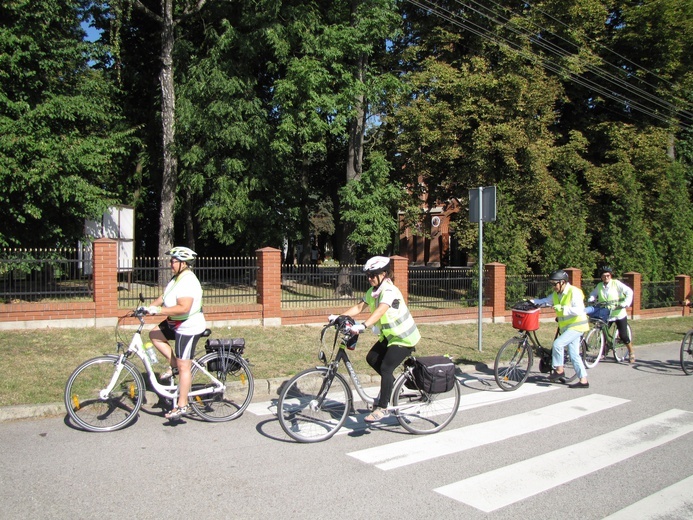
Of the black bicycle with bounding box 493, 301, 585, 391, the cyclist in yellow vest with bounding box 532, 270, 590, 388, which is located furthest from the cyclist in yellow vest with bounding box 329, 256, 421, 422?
the cyclist in yellow vest with bounding box 532, 270, 590, 388

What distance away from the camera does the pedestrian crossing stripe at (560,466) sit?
177 inches

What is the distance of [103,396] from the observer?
5785 mm

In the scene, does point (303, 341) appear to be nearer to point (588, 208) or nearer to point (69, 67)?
point (69, 67)

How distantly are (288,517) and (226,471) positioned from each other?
1.07 m

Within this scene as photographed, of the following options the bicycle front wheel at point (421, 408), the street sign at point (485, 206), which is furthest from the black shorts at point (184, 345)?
the street sign at point (485, 206)

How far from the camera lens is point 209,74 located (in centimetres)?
1877

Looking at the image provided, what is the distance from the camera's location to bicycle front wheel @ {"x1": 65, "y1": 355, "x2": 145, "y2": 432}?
18.8 feet

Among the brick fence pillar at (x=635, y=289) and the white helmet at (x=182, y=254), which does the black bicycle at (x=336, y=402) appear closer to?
the white helmet at (x=182, y=254)

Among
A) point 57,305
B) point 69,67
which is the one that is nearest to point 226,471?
point 57,305

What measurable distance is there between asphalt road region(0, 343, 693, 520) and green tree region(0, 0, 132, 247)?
7.97m

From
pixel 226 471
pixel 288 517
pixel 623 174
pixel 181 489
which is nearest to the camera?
pixel 288 517

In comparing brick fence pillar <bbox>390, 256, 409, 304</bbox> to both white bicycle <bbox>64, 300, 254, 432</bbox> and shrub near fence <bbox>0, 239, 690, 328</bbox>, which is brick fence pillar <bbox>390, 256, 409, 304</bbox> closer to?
shrub near fence <bbox>0, 239, 690, 328</bbox>

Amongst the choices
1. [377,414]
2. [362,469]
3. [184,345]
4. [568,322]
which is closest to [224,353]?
[184,345]

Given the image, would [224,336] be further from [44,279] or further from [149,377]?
[149,377]
